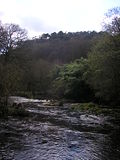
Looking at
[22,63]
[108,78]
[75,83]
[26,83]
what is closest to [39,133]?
[108,78]

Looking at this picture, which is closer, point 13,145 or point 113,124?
point 13,145

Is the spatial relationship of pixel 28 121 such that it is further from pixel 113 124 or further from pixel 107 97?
pixel 107 97

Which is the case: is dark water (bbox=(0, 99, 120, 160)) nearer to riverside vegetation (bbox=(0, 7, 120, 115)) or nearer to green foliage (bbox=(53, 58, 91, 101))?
riverside vegetation (bbox=(0, 7, 120, 115))

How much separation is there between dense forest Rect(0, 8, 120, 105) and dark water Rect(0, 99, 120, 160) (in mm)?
6820

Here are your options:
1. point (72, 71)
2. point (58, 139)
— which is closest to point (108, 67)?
point (72, 71)

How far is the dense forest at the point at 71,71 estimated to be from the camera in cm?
3919

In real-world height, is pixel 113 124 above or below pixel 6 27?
below

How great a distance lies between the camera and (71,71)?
197 feet

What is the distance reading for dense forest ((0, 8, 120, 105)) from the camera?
129 feet

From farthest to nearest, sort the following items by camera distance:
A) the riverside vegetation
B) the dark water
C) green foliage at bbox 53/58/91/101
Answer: green foliage at bbox 53/58/91/101 → the riverside vegetation → the dark water

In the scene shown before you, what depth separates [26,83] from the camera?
247 ft

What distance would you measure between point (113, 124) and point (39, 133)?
831 cm

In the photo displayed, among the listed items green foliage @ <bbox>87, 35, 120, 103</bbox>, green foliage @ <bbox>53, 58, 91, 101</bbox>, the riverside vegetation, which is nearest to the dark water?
the riverside vegetation

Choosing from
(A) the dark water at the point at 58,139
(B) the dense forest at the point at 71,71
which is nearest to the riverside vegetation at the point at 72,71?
(B) the dense forest at the point at 71,71
